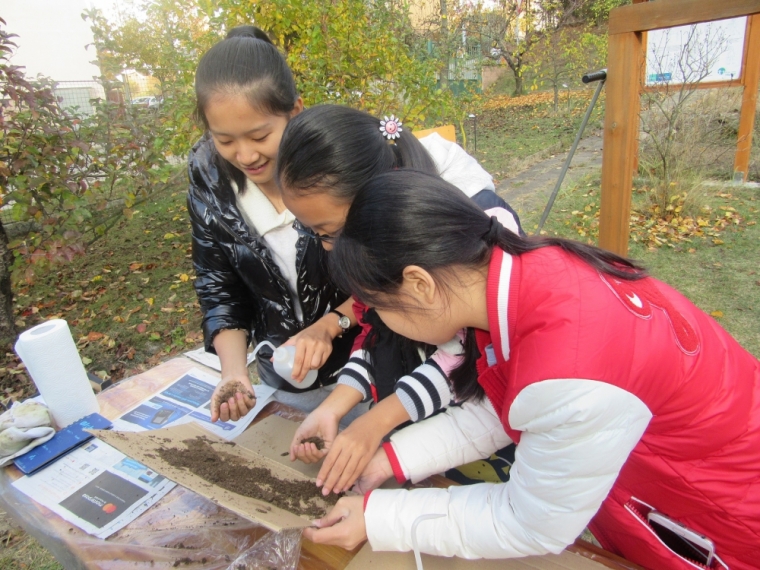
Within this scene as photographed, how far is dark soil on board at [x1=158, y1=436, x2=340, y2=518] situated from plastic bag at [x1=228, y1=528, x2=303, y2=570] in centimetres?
7

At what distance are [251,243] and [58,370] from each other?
633 millimetres

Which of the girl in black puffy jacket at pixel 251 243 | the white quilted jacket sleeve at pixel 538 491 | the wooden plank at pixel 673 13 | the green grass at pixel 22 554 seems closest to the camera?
the white quilted jacket sleeve at pixel 538 491

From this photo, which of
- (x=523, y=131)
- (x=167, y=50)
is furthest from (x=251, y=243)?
(x=523, y=131)

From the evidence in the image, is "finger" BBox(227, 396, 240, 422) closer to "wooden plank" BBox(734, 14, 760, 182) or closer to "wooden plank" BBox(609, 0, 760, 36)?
"wooden plank" BBox(609, 0, 760, 36)

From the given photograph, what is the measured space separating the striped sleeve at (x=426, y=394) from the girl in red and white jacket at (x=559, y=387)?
203mm

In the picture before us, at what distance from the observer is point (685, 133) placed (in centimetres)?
541

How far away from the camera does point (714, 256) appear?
4.41 m

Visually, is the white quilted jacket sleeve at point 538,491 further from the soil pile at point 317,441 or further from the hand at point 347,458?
the soil pile at point 317,441

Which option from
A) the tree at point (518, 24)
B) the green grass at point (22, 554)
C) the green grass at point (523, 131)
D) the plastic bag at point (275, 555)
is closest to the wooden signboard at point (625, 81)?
the plastic bag at point (275, 555)

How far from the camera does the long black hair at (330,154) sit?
1.16 metres

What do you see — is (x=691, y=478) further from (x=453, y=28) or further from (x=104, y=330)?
(x=453, y=28)

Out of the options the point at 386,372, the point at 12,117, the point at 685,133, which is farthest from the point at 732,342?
the point at 685,133

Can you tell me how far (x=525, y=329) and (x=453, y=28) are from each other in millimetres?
11489

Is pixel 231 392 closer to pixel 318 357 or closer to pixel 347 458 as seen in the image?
pixel 318 357
